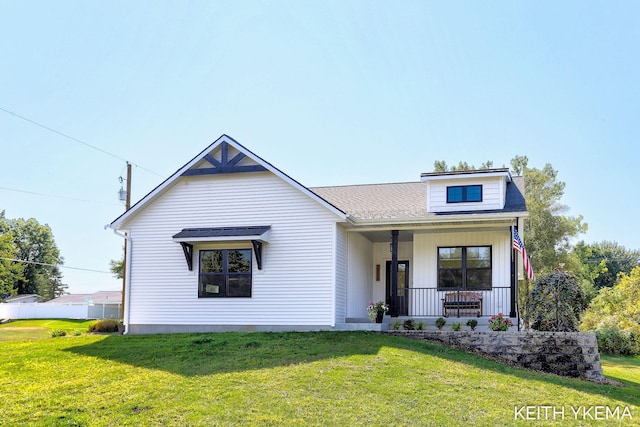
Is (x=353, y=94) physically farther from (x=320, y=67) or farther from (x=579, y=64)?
(x=579, y=64)

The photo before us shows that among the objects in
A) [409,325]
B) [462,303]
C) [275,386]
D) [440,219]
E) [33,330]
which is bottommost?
[33,330]

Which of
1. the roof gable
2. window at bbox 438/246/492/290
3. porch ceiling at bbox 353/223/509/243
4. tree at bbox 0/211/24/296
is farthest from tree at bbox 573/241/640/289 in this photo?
tree at bbox 0/211/24/296

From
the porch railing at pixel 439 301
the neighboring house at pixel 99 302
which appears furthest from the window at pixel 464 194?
the neighboring house at pixel 99 302

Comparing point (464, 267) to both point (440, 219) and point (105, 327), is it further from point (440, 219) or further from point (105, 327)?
point (105, 327)

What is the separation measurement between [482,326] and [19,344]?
11.7m

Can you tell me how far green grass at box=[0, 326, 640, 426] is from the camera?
30.1 feet

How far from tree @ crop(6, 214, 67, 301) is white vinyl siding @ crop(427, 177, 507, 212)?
56826 mm

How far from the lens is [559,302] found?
1579cm

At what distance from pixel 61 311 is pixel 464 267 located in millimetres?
30487

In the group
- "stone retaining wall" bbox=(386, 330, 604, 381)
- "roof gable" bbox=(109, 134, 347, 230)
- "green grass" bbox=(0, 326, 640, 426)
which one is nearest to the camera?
"green grass" bbox=(0, 326, 640, 426)

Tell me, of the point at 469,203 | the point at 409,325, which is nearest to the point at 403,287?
the point at 409,325

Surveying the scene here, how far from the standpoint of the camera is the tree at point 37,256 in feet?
214

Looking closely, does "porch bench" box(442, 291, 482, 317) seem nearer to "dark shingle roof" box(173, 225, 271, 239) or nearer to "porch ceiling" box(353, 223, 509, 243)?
"porch ceiling" box(353, 223, 509, 243)

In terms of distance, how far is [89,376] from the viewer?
37.5ft
